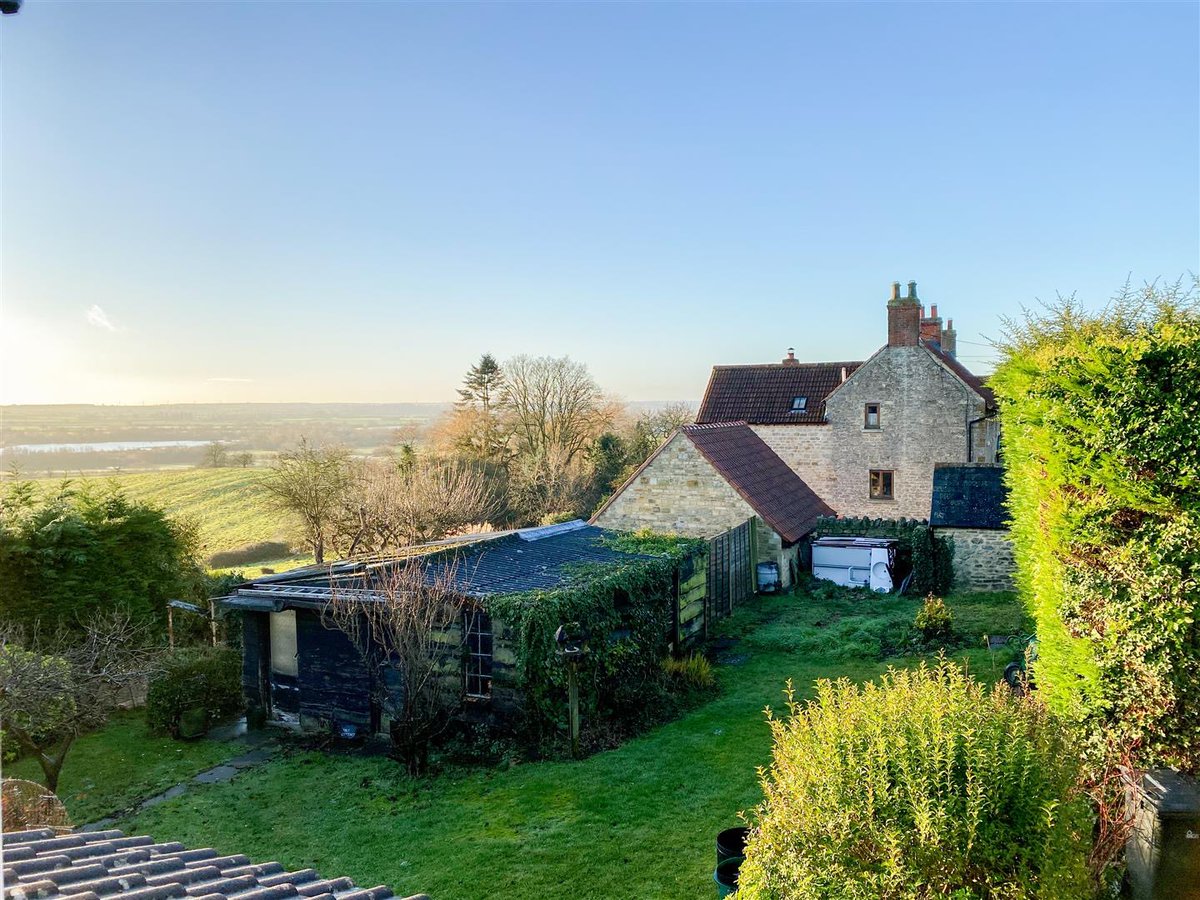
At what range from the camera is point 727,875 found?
688 cm

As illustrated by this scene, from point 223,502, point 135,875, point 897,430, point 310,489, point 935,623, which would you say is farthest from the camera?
point 223,502

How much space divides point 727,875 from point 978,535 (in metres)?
16.2

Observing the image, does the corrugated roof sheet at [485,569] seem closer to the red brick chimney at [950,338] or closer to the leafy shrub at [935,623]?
the leafy shrub at [935,623]

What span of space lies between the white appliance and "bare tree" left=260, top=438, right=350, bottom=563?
705 inches

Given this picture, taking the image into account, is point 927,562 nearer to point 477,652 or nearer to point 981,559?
point 981,559

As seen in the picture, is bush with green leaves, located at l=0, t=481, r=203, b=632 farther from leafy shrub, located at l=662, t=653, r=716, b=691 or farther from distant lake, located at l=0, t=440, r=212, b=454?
leafy shrub, located at l=662, t=653, r=716, b=691

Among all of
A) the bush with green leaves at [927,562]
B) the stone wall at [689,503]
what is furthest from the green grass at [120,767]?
the bush with green leaves at [927,562]

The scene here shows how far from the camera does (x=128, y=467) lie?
22.7 meters

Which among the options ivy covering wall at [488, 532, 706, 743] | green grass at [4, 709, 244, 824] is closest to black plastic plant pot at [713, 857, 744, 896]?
ivy covering wall at [488, 532, 706, 743]

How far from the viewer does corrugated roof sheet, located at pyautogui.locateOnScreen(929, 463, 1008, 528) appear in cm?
2042

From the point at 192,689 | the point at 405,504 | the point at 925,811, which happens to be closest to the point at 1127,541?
the point at 925,811

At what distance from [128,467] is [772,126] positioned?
799 inches

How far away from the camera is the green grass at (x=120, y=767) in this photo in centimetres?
1058

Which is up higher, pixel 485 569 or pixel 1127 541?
pixel 1127 541
